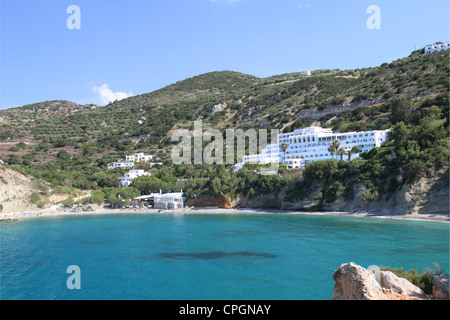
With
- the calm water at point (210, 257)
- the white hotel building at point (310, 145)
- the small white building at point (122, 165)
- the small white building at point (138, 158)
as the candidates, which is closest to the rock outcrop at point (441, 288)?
the calm water at point (210, 257)

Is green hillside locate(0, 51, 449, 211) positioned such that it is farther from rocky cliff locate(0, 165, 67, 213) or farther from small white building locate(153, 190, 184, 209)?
rocky cliff locate(0, 165, 67, 213)

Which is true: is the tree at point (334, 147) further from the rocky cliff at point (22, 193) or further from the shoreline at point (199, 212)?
the rocky cliff at point (22, 193)

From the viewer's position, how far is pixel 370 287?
7.71m

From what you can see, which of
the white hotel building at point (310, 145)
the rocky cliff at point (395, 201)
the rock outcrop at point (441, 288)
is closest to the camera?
the rock outcrop at point (441, 288)

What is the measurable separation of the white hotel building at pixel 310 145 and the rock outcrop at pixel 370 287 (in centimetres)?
5331

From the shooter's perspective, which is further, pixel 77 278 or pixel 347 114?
pixel 347 114

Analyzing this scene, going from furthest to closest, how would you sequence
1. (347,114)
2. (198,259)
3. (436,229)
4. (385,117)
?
(347,114) < (385,117) < (436,229) < (198,259)

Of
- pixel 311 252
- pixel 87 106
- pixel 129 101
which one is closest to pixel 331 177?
pixel 311 252

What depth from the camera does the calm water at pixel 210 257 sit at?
17.6 m

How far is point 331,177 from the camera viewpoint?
51.4m
